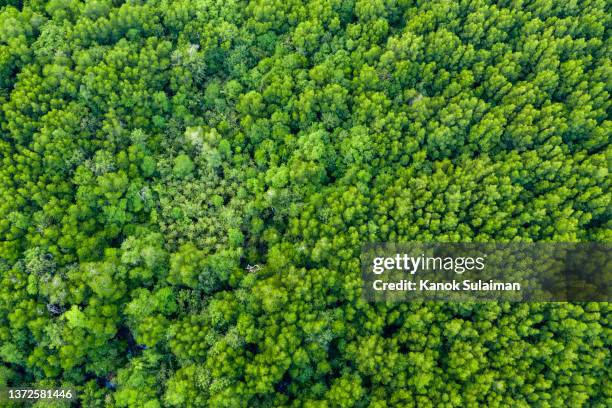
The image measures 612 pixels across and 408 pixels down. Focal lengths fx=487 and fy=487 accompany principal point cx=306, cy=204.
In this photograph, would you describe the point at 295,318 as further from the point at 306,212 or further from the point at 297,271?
the point at 306,212

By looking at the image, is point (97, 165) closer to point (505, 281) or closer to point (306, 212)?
point (306, 212)

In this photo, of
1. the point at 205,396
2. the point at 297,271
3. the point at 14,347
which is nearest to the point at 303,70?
the point at 297,271

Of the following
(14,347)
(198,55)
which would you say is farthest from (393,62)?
(14,347)

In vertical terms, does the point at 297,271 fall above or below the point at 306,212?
below

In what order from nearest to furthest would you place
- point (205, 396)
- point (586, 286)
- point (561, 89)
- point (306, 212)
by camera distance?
point (205, 396)
point (586, 286)
point (306, 212)
point (561, 89)

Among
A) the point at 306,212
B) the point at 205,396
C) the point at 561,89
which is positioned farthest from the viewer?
the point at 561,89

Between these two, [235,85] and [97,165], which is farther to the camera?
[235,85]

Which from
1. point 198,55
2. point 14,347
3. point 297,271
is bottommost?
point 14,347
